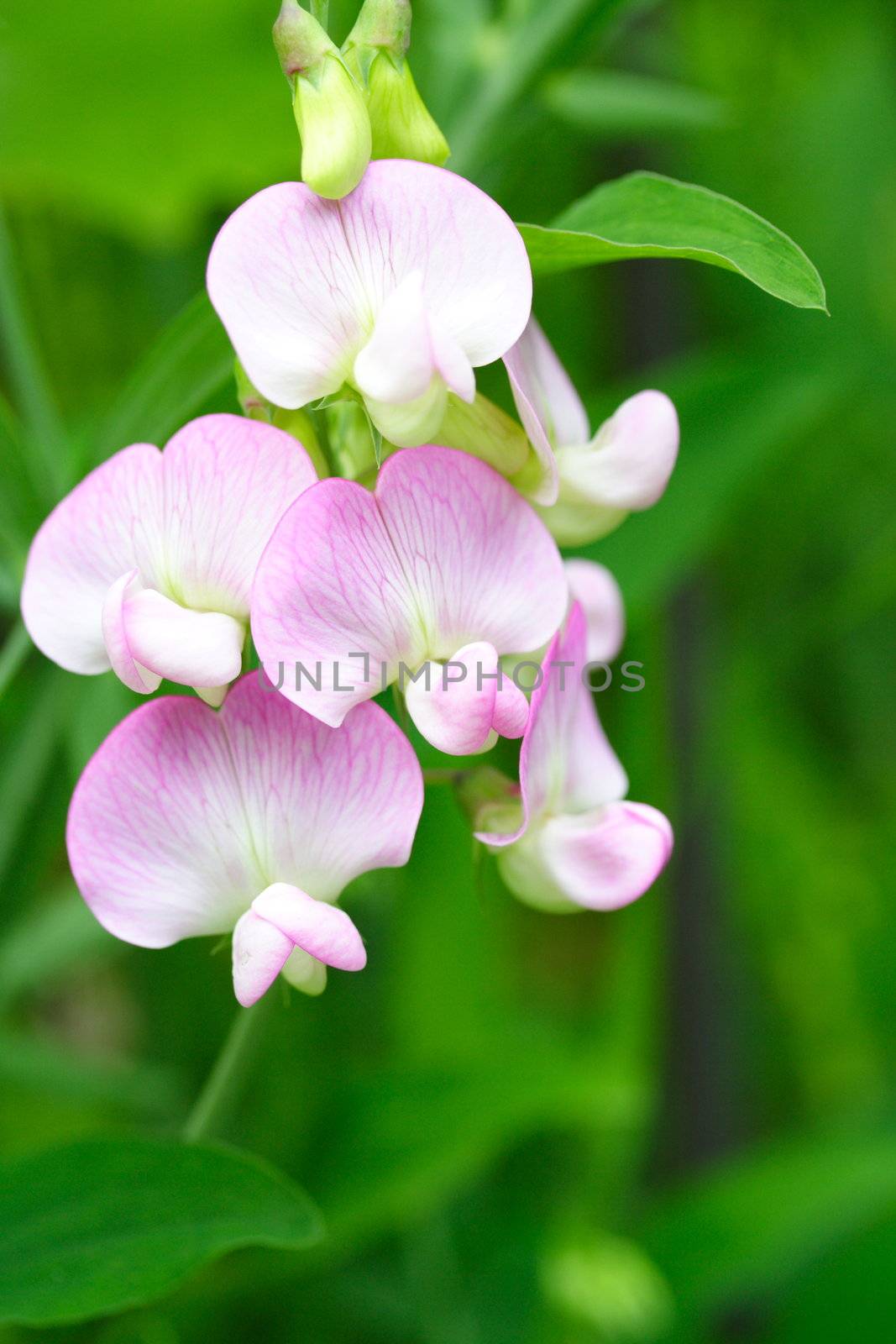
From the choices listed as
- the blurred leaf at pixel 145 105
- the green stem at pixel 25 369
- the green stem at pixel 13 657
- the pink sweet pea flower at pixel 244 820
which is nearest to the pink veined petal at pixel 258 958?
the pink sweet pea flower at pixel 244 820

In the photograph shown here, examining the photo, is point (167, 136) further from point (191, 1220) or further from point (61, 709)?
point (191, 1220)

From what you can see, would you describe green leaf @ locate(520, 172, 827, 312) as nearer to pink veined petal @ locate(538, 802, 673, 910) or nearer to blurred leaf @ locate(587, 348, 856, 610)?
pink veined petal @ locate(538, 802, 673, 910)

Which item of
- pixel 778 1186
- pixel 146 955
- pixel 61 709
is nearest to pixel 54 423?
pixel 61 709

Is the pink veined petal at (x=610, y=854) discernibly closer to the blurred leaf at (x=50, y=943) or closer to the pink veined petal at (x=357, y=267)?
the pink veined petal at (x=357, y=267)

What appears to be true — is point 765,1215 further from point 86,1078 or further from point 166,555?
point 166,555

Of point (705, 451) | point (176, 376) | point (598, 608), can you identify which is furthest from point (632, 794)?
point (176, 376)
